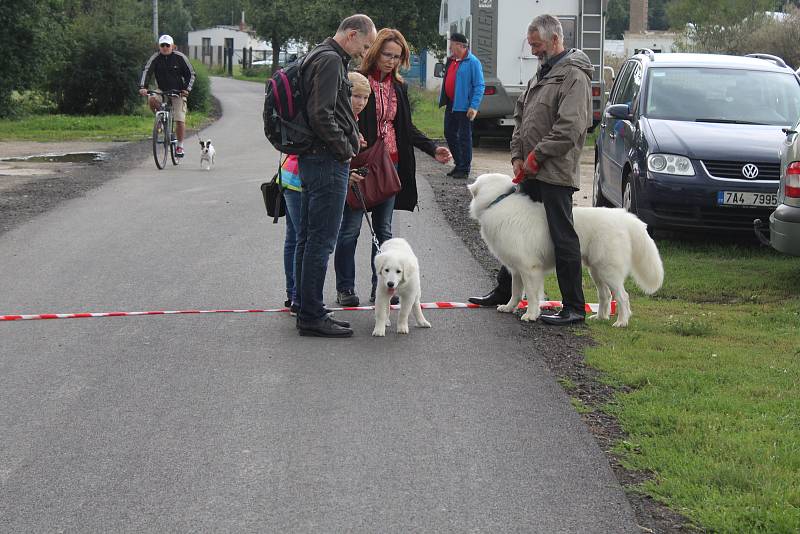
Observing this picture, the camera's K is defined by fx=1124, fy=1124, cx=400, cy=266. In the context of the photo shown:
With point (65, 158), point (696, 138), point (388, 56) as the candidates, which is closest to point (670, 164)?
point (696, 138)

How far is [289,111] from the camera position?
23.5ft

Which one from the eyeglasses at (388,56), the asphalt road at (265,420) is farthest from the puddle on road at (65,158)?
the eyeglasses at (388,56)

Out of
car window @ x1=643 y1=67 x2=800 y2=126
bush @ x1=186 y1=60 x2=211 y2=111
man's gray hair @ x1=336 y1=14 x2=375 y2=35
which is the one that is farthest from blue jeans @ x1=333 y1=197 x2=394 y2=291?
bush @ x1=186 y1=60 x2=211 y2=111

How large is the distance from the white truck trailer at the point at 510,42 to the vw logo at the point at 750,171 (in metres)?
11.6

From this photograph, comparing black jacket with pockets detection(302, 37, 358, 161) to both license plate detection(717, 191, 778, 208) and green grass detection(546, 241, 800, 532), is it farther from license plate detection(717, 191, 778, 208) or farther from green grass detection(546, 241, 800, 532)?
license plate detection(717, 191, 778, 208)

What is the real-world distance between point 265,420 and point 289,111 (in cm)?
231

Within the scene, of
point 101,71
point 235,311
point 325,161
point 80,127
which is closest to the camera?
point 325,161

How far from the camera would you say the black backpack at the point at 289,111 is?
23.4 feet

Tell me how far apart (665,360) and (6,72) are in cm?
2806

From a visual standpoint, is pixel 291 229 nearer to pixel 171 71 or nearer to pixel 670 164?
pixel 670 164

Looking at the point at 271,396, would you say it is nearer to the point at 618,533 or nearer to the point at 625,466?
the point at 625,466

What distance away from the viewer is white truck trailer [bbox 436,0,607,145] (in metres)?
22.5

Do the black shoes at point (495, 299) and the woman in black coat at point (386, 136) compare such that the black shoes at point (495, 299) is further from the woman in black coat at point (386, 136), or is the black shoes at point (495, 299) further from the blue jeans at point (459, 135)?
the blue jeans at point (459, 135)

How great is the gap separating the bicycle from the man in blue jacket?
4580 millimetres
